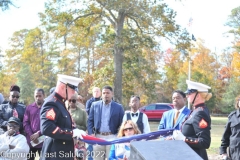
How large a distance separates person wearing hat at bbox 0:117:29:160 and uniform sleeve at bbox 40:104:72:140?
198 centimetres

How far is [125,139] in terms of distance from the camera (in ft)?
14.6

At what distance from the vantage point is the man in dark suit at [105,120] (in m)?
6.07

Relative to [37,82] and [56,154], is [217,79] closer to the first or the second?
[37,82]

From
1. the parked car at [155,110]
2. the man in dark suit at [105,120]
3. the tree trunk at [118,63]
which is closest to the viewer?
→ the man in dark suit at [105,120]

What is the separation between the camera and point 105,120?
6.12m

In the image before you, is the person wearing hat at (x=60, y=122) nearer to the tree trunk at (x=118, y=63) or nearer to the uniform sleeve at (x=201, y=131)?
the uniform sleeve at (x=201, y=131)

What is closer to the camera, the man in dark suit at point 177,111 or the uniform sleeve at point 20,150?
the man in dark suit at point 177,111

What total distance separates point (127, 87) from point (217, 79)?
89.1 feet

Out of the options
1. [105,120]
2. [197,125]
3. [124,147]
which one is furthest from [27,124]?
[197,125]

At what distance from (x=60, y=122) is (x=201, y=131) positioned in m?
1.65

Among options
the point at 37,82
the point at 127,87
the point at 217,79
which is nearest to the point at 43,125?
the point at 127,87

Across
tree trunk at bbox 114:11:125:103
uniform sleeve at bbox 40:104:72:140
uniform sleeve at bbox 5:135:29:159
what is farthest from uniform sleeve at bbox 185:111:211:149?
tree trunk at bbox 114:11:125:103

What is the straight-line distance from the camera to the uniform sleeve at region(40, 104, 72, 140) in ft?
11.9

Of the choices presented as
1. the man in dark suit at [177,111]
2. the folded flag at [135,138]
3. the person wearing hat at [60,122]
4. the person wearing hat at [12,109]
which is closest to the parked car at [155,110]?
the person wearing hat at [12,109]
